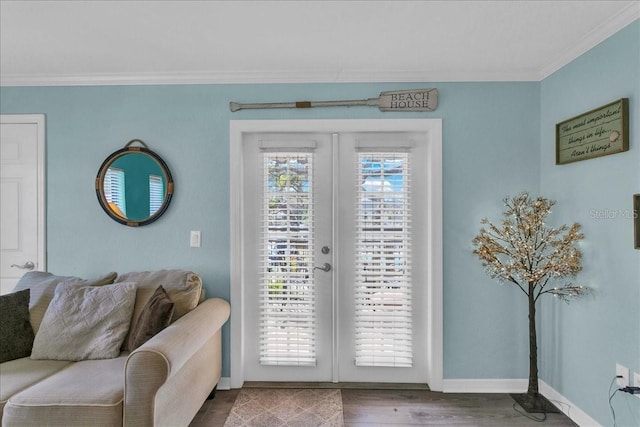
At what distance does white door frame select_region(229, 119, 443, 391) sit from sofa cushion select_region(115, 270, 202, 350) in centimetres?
34

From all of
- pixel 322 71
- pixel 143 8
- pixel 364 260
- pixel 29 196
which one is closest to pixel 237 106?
pixel 322 71

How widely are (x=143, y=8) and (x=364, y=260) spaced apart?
2.10m

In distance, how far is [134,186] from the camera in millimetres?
2725

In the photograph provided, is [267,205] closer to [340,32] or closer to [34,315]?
[340,32]

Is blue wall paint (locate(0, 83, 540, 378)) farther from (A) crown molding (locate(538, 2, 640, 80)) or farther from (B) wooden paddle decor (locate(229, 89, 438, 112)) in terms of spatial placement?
(A) crown molding (locate(538, 2, 640, 80))

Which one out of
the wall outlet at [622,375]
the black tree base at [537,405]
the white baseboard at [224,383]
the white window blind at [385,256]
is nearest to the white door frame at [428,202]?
the white baseboard at [224,383]

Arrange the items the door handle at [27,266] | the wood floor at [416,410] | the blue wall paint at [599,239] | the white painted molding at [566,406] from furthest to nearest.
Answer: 1. the door handle at [27,266]
2. the wood floor at [416,410]
3. the white painted molding at [566,406]
4. the blue wall paint at [599,239]

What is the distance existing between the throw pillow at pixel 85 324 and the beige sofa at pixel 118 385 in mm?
53

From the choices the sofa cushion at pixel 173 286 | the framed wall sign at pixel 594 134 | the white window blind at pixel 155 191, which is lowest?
the sofa cushion at pixel 173 286

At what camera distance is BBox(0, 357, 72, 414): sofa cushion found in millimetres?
1743

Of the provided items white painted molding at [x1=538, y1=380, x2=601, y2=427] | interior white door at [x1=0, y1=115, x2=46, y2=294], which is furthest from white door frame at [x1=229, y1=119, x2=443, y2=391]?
interior white door at [x1=0, y1=115, x2=46, y2=294]

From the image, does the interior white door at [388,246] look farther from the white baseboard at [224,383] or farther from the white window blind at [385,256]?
the white baseboard at [224,383]

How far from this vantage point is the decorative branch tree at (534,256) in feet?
7.20

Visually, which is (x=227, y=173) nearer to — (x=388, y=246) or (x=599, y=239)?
(x=388, y=246)
